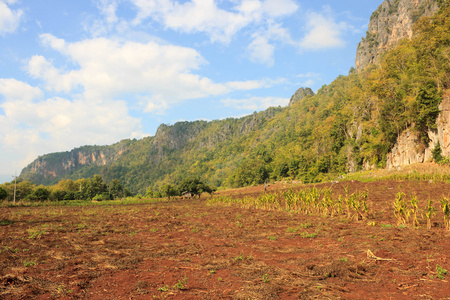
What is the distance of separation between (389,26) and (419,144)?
9726 cm

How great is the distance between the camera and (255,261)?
695cm

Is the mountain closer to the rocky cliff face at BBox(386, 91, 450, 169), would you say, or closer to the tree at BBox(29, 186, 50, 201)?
the rocky cliff face at BBox(386, 91, 450, 169)

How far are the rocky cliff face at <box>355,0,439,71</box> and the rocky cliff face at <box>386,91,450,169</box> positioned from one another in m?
57.2

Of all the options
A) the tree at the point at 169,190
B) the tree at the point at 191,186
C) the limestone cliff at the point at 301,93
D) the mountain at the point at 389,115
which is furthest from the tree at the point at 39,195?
the limestone cliff at the point at 301,93

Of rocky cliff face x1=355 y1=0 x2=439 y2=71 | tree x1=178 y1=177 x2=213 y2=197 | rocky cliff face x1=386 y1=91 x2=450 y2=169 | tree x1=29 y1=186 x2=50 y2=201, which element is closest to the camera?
rocky cliff face x1=386 y1=91 x2=450 y2=169

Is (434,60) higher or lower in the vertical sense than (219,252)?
higher

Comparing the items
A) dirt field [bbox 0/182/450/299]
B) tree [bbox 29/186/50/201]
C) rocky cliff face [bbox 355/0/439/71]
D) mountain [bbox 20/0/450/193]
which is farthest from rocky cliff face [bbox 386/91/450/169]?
tree [bbox 29/186/50/201]

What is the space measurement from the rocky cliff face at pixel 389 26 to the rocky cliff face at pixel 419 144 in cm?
5716

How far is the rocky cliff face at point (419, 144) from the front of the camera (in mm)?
28750

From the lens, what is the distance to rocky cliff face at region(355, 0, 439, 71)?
8544 cm

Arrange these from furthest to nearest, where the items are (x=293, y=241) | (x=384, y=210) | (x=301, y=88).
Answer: (x=301, y=88) → (x=384, y=210) → (x=293, y=241)

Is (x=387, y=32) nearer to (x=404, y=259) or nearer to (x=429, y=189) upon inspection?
(x=429, y=189)

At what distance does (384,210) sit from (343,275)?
34.7 feet

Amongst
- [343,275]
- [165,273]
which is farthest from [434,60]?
[165,273]
